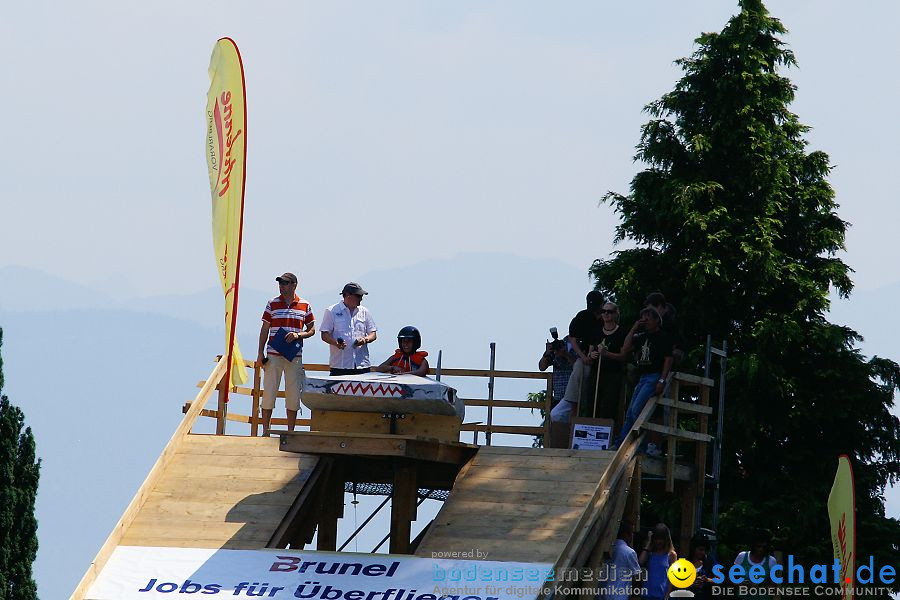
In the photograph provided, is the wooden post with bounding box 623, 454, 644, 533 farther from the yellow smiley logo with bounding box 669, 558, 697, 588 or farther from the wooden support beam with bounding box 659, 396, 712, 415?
the yellow smiley logo with bounding box 669, 558, 697, 588

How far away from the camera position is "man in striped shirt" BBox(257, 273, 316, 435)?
68.1 feet

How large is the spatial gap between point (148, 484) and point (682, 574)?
599 cm

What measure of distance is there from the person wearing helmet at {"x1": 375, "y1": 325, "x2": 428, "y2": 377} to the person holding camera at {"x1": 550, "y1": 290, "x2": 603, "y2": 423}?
5.31 ft

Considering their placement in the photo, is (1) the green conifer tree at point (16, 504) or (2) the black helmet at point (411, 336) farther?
(1) the green conifer tree at point (16, 504)

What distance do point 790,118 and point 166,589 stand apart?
17.9 metres

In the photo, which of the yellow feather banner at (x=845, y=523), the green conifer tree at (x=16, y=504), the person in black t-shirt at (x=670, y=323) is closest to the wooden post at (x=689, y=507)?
the yellow feather banner at (x=845, y=523)

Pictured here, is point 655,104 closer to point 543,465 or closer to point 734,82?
point 734,82

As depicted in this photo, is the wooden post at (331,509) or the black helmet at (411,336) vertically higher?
the black helmet at (411,336)

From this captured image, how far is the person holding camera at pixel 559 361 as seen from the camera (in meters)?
20.1

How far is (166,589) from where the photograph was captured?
17641 mm

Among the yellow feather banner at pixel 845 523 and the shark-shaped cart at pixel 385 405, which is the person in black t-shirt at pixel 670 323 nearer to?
the yellow feather banner at pixel 845 523

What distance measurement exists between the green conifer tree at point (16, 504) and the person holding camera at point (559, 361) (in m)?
10.4

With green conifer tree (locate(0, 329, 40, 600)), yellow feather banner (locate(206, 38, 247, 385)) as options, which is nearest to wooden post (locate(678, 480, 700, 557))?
yellow feather banner (locate(206, 38, 247, 385))

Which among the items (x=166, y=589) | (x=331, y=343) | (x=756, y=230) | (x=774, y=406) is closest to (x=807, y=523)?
(x=774, y=406)
